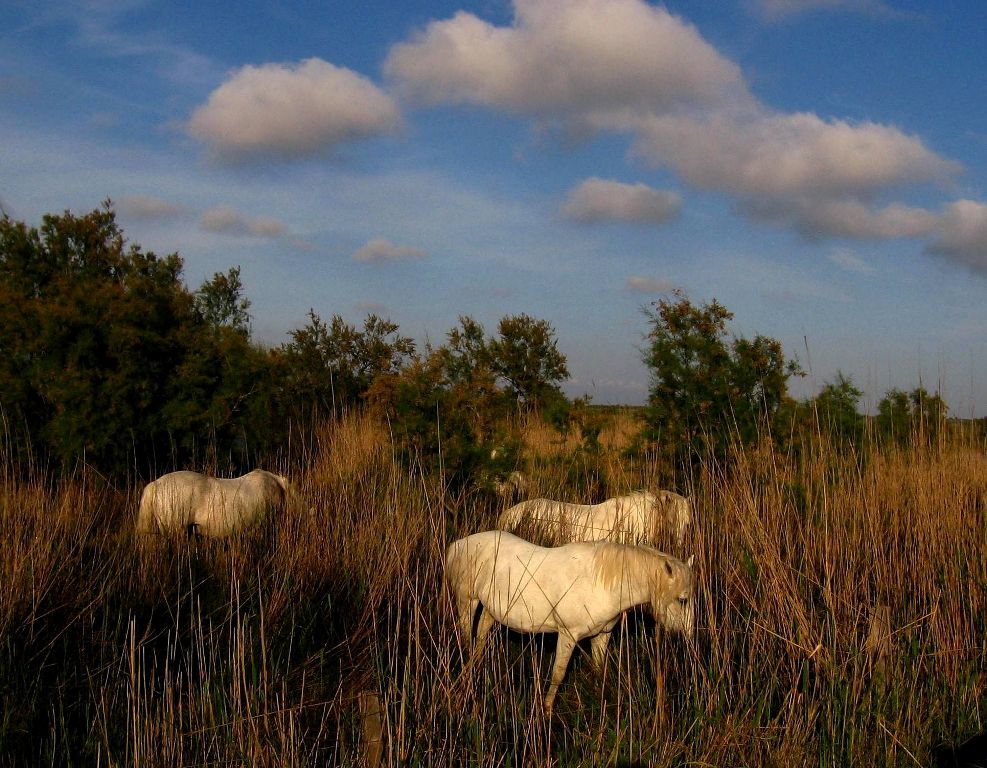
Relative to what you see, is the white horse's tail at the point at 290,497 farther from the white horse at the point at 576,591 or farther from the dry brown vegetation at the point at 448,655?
the white horse at the point at 576,591

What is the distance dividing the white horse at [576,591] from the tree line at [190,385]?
100 inches

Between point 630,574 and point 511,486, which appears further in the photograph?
point 511,486

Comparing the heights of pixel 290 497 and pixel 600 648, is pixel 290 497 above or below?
above

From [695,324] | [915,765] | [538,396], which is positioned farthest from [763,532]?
[538,396]

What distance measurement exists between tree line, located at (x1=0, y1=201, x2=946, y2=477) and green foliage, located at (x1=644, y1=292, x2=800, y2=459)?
11 mm

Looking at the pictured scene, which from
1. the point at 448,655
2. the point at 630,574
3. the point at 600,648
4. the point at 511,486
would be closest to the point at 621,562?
the point at 630,574

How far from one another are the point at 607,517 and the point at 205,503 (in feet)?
8.25

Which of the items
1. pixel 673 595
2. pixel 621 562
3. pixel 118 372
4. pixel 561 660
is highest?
pixel 118 372

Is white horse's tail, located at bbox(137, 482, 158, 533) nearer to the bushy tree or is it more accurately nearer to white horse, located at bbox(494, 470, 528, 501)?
the bushy tree

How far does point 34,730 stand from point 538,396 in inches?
325

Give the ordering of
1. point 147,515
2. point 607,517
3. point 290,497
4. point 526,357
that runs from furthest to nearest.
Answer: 1. point 526,357
2. point 290,497
3. point 147,515
4. point 607,517

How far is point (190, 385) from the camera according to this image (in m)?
6.85

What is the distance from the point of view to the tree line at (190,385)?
5977 mm

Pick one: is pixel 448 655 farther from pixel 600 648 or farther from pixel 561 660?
pixel 600 648
